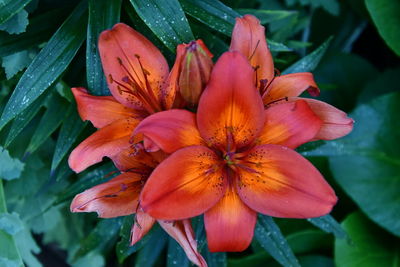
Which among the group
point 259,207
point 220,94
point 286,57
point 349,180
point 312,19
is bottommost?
point 349,180

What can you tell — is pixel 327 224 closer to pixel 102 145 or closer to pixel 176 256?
pixel 176 256

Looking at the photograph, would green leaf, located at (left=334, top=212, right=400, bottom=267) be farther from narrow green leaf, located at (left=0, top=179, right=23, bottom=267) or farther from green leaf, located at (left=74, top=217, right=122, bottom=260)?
narrow green leaf, located at (left=0, top=179, right=23, bottom=267)

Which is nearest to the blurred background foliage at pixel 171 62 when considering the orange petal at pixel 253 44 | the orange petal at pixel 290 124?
the orange petal at pixel 253 44

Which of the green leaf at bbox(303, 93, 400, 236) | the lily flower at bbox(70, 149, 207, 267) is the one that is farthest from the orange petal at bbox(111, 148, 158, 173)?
the green leaf at bbox(303, 93, 400, 236)

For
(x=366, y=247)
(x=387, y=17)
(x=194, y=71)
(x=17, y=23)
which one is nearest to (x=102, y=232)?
(x=17, y=23)

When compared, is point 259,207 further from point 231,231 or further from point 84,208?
point 84,208

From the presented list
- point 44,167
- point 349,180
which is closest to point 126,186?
point 44,167

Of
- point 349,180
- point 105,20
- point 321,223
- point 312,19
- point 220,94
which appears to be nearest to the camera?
point 220,94
